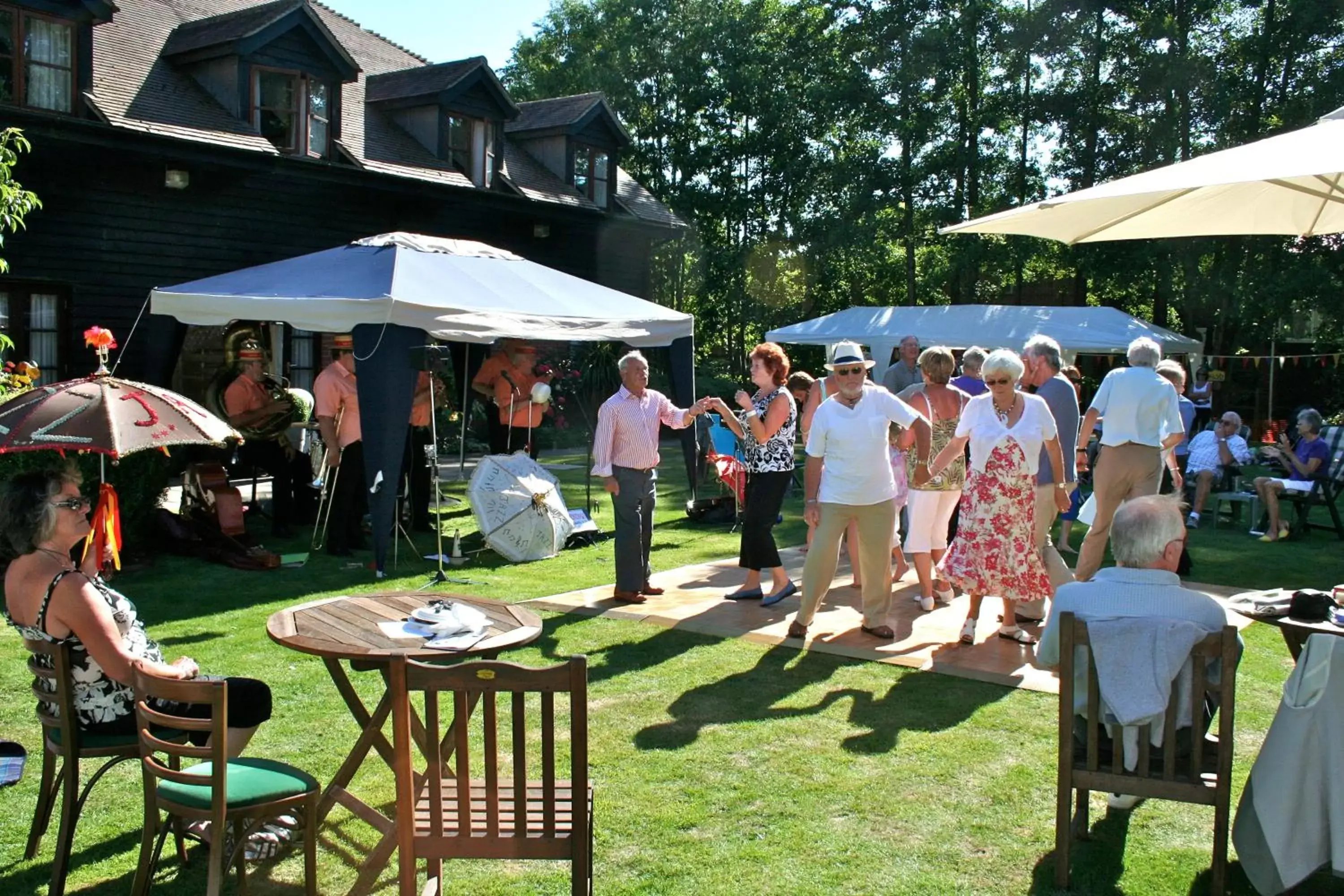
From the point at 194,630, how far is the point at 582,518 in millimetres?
4004

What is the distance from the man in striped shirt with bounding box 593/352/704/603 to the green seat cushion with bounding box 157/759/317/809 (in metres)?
4.01

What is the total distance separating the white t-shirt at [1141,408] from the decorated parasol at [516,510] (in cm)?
434

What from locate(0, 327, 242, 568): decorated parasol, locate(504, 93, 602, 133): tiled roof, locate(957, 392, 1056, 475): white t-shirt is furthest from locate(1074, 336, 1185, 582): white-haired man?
locate(504, 93, 602, 133): tiled roof

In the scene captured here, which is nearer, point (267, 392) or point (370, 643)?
point (370, 643)

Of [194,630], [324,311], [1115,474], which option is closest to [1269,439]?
[1115,474]

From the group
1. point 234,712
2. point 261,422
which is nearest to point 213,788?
point 234,712

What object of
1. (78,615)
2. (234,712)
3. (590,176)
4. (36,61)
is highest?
(590,176)

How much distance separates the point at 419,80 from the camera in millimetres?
17484

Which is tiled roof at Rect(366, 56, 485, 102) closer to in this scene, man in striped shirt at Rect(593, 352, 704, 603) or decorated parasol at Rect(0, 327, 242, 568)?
man in striped shirt at Rect(593, 352, 704, 603)

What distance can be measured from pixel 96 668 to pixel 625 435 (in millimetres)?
4195

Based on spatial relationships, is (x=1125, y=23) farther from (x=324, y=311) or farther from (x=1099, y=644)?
(x=1099, y=644)

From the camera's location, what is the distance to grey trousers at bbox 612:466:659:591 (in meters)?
7.40

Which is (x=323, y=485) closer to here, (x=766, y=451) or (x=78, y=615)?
(x=766, y=451)

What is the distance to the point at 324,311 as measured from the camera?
8211 mm
